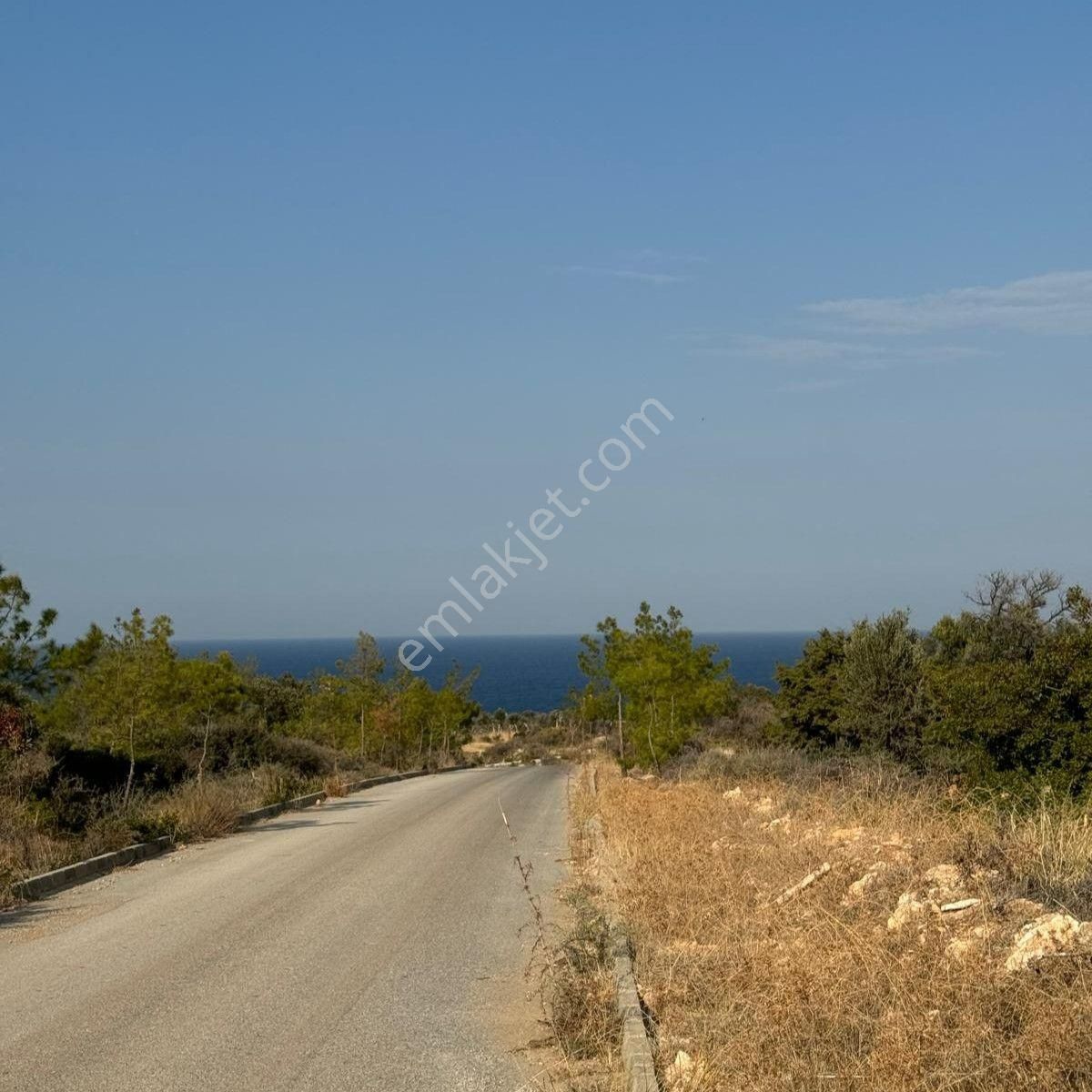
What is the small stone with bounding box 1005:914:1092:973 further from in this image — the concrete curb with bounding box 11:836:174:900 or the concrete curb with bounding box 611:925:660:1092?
the concrete curb with bounding box 11:836:174:900

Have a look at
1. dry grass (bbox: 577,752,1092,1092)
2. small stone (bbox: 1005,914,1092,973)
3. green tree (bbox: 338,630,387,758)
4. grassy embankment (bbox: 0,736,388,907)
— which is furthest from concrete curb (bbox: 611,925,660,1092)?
green tree (bbox: 338,630,387,758)

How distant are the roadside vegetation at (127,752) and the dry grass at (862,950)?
22.4ft

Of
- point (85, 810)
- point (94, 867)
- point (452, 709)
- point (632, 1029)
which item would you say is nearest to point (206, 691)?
point (85, 810)

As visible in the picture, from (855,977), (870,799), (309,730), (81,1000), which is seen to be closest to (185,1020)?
(81,1000)

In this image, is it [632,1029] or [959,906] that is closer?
[632,1029]

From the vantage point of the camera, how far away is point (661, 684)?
31219 millimetres

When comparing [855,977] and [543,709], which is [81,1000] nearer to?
[855,977]

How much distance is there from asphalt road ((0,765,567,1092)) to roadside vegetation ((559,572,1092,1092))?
1.24 meters

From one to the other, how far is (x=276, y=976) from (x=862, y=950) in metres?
4.21

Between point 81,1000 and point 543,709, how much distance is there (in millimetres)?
126970

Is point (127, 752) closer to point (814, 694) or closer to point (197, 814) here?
point (197, 814)

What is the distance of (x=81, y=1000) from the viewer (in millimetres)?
7906

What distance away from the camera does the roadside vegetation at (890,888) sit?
236 inches

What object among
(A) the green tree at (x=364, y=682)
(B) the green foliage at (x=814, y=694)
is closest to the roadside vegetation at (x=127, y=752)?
(A) the green tree at (x=364, y=682)
